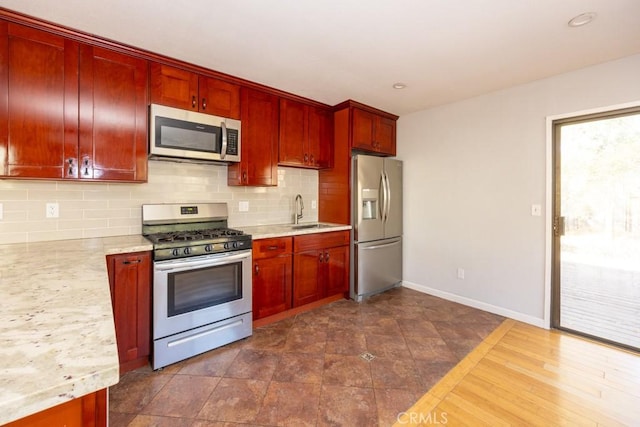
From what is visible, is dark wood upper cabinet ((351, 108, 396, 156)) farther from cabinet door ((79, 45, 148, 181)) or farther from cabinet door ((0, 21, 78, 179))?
cabinet door ((0, 21, 78, 179))

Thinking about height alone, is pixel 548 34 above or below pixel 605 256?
above

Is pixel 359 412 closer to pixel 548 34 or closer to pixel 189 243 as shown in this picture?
pixel 189 243

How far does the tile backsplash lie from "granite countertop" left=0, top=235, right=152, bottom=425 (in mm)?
983

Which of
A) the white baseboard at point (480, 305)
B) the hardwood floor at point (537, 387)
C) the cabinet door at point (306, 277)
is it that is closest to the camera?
the hardwood floor at point (537, 387)

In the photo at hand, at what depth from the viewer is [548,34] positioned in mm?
2076

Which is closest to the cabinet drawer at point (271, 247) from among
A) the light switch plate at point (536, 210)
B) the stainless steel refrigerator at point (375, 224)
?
the stainless steel refrigerator at point (375, 224)

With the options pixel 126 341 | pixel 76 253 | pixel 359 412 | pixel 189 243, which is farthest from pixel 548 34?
pixel 126 341

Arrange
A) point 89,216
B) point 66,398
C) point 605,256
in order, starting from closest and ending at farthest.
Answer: point 66,398
point 89,216
point 605,256

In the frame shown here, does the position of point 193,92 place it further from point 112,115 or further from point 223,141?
point 112,115

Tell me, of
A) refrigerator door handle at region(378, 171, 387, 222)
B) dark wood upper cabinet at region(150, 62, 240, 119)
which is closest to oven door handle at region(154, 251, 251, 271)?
dark wood upper cabinet at region(150, 62, 240, 119)

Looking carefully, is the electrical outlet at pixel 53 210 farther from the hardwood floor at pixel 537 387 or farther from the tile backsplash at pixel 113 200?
the hardwood floor at pixel 537 387

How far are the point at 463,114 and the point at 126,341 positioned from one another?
3.98m

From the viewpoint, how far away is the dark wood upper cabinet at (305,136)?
331 cm

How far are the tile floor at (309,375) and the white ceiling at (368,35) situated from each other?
2.45 metres
